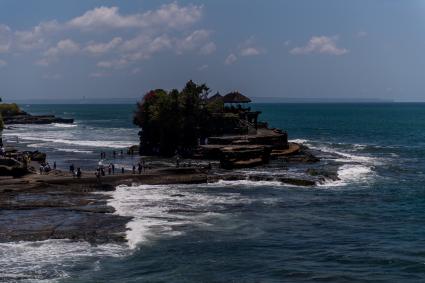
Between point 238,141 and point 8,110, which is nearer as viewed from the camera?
point 238,141

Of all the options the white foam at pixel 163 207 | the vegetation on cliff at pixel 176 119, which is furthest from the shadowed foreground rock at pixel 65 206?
the vegetation on cliff at pixel 176 119

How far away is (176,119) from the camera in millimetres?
79000

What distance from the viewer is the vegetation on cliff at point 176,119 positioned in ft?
259

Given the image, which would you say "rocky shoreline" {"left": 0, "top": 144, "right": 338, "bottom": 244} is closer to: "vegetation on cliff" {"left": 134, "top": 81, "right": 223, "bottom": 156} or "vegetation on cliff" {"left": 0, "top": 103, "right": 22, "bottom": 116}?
"vegetation on cliff" {"left": 134, "top": 81, "right": 223, "bottom": 156}

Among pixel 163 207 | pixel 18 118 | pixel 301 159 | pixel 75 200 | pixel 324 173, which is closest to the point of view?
pixel 163 207

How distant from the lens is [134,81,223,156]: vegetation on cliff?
7900 centimetres

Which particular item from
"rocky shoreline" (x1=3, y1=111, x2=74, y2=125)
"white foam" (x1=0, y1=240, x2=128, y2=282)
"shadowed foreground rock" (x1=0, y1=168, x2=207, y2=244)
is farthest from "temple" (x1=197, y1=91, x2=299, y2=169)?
"rocky shoreline" (x1=3, y1=111, x2=74, y2=125)

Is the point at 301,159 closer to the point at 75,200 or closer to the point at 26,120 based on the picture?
the point at 75,200

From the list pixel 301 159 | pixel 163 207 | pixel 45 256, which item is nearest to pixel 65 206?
pixel 163 207

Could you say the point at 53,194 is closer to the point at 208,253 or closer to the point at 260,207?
the point at 260,207

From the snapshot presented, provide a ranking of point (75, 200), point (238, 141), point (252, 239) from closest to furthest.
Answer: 1. point (252, 239)
2. point (75, 200)
3. point (238, 141)

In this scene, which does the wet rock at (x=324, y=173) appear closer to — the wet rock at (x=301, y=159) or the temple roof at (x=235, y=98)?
the wet rock at (x=301, y=159)

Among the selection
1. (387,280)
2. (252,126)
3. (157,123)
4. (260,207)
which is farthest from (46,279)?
(252,126)

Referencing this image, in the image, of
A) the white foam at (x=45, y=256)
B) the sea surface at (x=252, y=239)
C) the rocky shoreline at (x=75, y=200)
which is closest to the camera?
the white foam at (x=45, y=256)
